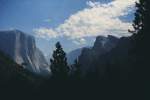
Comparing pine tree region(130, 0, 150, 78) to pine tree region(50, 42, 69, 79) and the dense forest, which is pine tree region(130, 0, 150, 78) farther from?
pine tree region(50, 42, 69, 79)

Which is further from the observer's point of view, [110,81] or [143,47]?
[110,81]

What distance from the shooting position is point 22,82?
7588 cm

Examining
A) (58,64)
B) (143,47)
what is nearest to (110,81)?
(143,47)

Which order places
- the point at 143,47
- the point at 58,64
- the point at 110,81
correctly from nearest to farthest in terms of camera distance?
the point at 143,47 → the point at 110,81 → the point at 58,64

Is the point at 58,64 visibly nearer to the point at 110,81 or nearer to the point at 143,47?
the point at 110,81

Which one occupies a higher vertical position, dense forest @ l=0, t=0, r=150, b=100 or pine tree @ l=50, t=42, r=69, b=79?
pine tree @ l=50, t=42, r=69, b=79

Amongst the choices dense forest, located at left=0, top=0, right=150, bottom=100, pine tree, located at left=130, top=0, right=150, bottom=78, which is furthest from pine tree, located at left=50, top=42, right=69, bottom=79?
pine tree, located at left=130, top=0, right=150, bottom=78

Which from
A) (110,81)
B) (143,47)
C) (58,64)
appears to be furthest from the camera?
(58,64)

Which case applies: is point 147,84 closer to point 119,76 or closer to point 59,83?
point 119,76

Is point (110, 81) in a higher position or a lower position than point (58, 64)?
lower

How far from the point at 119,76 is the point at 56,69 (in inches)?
858

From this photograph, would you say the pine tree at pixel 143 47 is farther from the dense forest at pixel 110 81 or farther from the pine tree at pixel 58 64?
the pine tree at pixel 58 64

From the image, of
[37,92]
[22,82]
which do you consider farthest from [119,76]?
[22,82]

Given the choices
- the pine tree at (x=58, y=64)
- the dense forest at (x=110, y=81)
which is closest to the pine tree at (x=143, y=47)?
the dense forest at (x=110, y=81)
